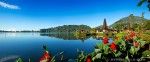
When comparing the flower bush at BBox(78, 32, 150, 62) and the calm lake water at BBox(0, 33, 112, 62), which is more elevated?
the flower bush at BBox(78, 32, 150, 62)

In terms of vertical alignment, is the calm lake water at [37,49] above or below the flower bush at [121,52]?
below

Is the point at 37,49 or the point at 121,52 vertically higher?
the point at 121,52

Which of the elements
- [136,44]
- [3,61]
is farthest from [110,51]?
[3,61]

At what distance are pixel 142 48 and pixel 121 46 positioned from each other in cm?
82

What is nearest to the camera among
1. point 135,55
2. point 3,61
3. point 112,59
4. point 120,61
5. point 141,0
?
point 120,61

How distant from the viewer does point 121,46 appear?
21.9 feet

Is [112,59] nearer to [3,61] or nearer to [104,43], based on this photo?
[104,43]

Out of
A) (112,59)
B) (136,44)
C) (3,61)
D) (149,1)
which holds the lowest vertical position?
(3,61)

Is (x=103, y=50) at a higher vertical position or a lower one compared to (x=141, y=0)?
lower

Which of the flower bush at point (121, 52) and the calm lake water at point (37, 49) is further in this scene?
the calm lake water at point (37, 49)

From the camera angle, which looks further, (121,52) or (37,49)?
(37,49)

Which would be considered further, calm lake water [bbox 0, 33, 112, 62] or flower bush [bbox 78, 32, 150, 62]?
calm lake water [bbox 0, 33, 112, 62]

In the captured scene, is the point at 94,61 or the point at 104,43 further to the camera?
the point at 104,43

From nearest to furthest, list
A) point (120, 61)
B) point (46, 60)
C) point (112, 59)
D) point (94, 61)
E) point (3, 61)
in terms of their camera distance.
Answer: point (46, 60), point (94, 61), point (120, 61), point (112, 59), point (3, 61)
